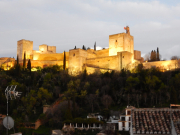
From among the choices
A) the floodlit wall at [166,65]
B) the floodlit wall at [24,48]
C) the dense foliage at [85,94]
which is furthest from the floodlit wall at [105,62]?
the floodlit wall at [24,48]

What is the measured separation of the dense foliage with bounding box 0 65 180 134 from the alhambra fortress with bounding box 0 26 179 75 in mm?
2427

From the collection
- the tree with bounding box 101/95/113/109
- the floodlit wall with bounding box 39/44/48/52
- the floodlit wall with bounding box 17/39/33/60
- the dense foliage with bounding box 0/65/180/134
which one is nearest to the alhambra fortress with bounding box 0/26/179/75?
the floodlit wall with bounding box 17/39/33/60

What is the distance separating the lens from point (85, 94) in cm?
2981

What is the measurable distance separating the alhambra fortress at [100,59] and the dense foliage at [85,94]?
2.43 metres

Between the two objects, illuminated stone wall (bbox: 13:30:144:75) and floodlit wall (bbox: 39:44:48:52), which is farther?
floodlit wall (bbox: 39:44:48:52)

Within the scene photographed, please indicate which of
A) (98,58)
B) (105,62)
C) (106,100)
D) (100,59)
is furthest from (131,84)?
(98,58)

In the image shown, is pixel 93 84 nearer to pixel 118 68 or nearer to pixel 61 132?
pixel 118 68

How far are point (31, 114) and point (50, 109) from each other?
2.64m

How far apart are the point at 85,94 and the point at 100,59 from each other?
11.0 meters

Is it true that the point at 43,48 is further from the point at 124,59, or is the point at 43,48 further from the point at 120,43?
the point at 124,59

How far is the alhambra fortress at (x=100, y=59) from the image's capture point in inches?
1453

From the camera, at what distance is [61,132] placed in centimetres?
2141

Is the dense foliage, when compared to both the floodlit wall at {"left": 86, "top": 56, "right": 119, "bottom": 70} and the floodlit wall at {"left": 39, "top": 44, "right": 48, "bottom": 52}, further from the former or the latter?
the floodlit wall at {"left": 39, "top": 44, "right": 48, "bottom": 52}

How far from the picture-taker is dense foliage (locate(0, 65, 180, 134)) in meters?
26.2
